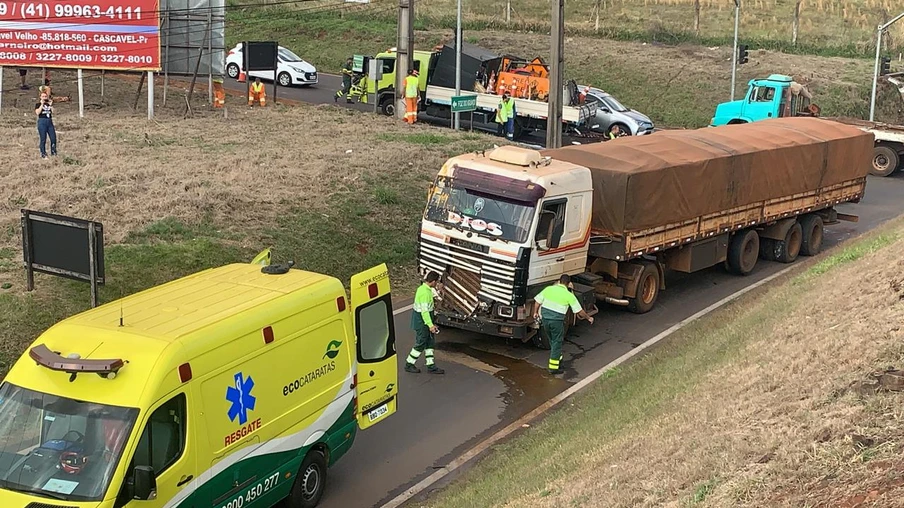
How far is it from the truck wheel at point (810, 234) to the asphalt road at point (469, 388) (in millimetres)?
2188

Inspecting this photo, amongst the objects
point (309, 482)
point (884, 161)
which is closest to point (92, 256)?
point (309, 482)

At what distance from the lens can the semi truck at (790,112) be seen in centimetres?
3231

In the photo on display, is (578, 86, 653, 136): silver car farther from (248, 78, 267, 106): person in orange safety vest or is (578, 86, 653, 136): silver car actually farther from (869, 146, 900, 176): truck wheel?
(248, 78, 267, 106): person in orange safety vest

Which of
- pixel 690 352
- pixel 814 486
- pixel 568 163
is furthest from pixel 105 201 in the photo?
pixel 814 486

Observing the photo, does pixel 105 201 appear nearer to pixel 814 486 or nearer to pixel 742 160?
pixel 742 160

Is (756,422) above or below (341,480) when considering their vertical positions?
above

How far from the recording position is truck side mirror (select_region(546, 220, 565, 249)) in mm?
15523

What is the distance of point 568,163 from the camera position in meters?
16.8

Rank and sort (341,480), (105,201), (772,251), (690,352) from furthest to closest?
(772,251) → (105,201) → (690,352) → (341,480)

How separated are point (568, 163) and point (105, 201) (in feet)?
28.5

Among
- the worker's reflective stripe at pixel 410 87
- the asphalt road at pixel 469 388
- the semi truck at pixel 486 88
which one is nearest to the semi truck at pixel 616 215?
the asphalt road at pixel 469 388

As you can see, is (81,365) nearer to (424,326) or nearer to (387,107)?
(424,326)

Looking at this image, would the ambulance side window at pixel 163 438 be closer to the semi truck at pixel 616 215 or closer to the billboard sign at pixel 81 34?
the semi truck at pixel 616 215

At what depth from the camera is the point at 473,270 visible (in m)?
15.6
